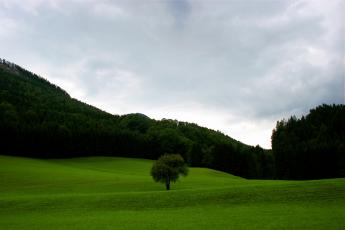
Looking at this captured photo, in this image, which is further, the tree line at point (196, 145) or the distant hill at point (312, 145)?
the tree line at point (196, 145)

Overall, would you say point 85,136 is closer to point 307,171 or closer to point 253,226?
point 307,171

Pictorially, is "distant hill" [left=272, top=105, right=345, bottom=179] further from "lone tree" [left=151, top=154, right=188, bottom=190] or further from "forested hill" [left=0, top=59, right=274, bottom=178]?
"lone tree" [left=151, top=154, right=188, bottom=190]

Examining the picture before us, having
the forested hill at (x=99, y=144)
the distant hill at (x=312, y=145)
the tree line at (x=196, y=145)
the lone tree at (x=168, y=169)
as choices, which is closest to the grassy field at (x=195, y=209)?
the lone tree at (x=168, y=169)

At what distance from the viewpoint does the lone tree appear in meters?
64.1

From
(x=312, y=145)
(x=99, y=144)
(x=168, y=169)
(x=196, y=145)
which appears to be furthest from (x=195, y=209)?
(x=196, y=145)

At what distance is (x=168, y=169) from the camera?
A: 64125 millimetres

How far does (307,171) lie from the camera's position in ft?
339

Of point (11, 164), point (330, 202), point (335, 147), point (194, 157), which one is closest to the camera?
point (330, 202)

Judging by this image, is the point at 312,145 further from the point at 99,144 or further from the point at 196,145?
the point at 99,144

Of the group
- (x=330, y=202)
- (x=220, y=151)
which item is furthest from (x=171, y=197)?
(x=220, y=151)

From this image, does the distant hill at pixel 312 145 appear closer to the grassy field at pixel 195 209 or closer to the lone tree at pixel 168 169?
the lone tree at pixel 168 169

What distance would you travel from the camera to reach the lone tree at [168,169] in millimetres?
64125

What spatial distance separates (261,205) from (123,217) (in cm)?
1232

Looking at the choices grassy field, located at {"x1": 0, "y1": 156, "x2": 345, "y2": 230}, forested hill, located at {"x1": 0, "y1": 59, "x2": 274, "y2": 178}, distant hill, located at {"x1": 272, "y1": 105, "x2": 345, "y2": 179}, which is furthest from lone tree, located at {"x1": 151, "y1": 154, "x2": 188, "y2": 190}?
forested hill, located at {"x1": 0, "y1": 59, "x2": 274, "y2": 178}
